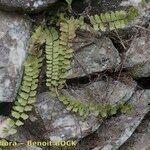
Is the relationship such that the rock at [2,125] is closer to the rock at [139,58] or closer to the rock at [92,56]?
the rock at [92,56]

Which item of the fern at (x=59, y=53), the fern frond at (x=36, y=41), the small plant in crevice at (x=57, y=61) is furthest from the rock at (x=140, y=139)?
the fern frond at (x=36, y=41)

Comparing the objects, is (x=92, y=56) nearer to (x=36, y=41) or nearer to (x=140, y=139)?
(x=36, y=41)

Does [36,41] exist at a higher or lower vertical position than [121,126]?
higher

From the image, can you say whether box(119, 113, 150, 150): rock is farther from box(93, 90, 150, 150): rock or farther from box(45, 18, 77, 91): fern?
box(45, 18, 77, 91): fern

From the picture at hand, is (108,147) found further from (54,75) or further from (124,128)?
(54,75)

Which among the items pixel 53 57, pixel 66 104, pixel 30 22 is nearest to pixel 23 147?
pixel 66 104

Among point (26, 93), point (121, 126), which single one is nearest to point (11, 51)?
point (26, 93)
